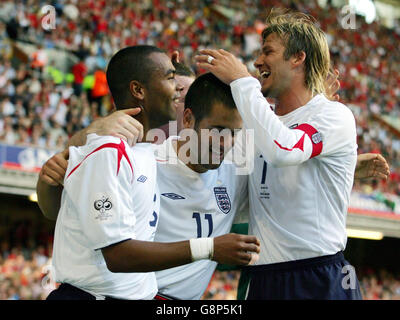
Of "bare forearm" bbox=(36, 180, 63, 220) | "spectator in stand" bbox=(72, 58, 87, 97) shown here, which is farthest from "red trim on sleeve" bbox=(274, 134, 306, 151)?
"spectator in stand" bbox=(72, 58, 87, 97)

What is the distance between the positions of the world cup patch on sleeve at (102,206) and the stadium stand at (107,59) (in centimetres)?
836

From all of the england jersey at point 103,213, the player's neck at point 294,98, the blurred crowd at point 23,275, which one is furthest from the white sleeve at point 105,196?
the blurred crowd at point 23,275

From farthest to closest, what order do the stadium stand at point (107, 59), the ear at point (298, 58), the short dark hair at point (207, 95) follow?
the stadium stand at point (107, 59) < the ear at point (298, 58) < the short dark hair at point (207, 95)

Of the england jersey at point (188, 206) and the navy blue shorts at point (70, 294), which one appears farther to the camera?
the england jersey at point (188, 206)

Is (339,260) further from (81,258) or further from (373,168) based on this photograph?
(81,258)

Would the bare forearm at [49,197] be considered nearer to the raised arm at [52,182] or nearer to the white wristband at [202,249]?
the raised arm at [52,182]

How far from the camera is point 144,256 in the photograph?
2.79 metres

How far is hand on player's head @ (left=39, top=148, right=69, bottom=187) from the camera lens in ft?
10.7

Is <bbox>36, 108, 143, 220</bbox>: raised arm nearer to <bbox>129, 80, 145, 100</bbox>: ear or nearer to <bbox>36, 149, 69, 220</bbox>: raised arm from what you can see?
<bbox>36, 149, 69, 220</bbox>: raised arm

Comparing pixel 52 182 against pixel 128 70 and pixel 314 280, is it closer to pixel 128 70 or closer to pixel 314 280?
pixel 128 70

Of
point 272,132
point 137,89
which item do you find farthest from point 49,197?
point 272,132

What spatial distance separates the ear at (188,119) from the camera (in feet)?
12.4

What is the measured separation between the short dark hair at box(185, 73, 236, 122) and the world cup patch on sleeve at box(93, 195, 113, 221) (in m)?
1.06

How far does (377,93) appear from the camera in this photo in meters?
23.7
